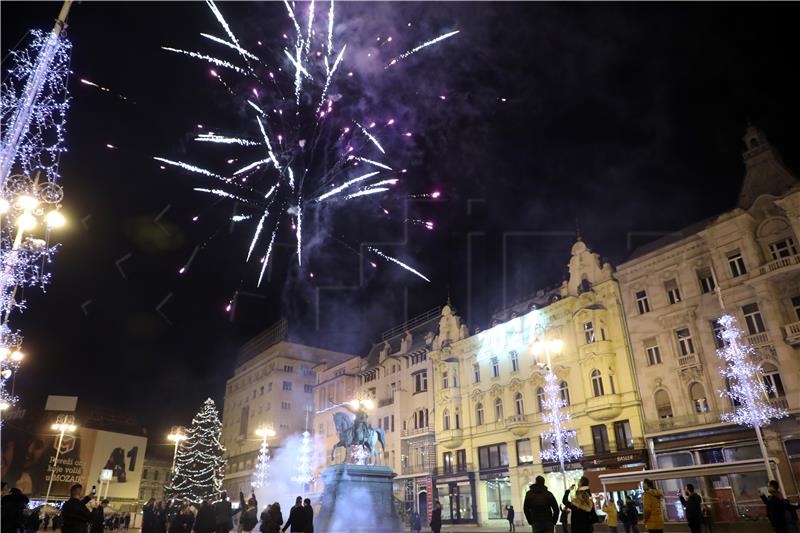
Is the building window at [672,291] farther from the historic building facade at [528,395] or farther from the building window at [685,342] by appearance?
the historic building facade at [528,395]

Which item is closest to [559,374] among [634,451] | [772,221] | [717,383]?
[634,451]

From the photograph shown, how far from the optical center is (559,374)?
3638 centimetres

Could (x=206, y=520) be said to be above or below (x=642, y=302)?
below

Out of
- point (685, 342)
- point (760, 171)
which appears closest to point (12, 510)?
point (685, 342)

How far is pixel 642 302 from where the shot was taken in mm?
33688

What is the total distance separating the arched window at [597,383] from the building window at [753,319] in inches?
355

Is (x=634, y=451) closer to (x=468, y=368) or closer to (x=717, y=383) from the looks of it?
(x=717, y=383)

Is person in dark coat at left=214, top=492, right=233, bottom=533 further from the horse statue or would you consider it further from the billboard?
the billboard

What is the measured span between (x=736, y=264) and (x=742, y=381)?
697 cm

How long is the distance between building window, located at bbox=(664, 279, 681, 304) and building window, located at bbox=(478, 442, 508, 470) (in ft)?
52.6

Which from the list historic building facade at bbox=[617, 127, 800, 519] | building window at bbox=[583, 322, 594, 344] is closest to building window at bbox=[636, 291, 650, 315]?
historic building facade at bbox=[617, 127, 800, 519]

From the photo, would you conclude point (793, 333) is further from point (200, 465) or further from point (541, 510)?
point (200, 465)

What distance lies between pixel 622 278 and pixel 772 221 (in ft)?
29.8

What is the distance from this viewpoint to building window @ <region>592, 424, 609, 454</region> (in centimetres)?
3250
